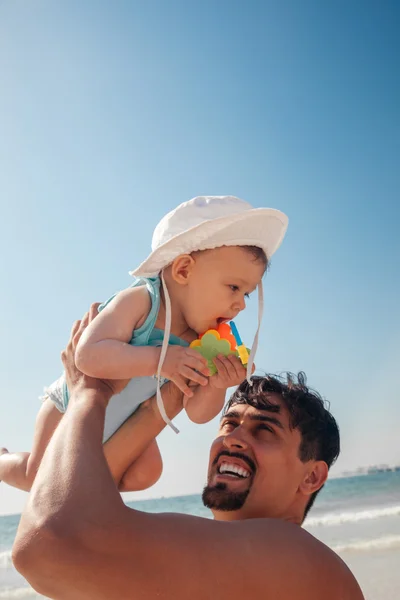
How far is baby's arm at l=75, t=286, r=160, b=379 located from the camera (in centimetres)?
279

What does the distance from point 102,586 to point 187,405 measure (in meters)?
1.29

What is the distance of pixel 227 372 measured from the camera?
9.74 ft

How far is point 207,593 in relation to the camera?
222cm

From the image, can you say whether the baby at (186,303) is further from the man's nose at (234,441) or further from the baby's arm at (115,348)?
the man's nose at (234,441)

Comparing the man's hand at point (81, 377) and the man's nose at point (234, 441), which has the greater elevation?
the man's hand at point (81, 377)

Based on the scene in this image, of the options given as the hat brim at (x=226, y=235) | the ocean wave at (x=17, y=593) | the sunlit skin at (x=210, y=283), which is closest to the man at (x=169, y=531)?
the sunlit skin at (x=210, y=283)

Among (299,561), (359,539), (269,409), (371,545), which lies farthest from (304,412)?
(359,539)

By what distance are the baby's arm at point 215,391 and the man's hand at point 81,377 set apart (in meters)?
0.37

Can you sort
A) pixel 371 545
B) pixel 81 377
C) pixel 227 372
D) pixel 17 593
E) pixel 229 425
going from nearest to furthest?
pixel 81 377, pixel 227 372, pixel 229 425, pixel 17 593, pixel 371 545

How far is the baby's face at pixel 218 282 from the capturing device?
123 inches

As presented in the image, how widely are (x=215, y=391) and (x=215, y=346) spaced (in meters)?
0.25

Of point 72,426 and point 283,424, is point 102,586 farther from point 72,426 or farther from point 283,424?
point 283,424

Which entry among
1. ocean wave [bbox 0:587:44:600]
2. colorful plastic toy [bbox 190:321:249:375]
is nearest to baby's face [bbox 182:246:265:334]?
colorful plastic toy [bbox 190:321:249:375]

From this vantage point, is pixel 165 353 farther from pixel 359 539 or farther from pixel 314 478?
pixel 359 539
